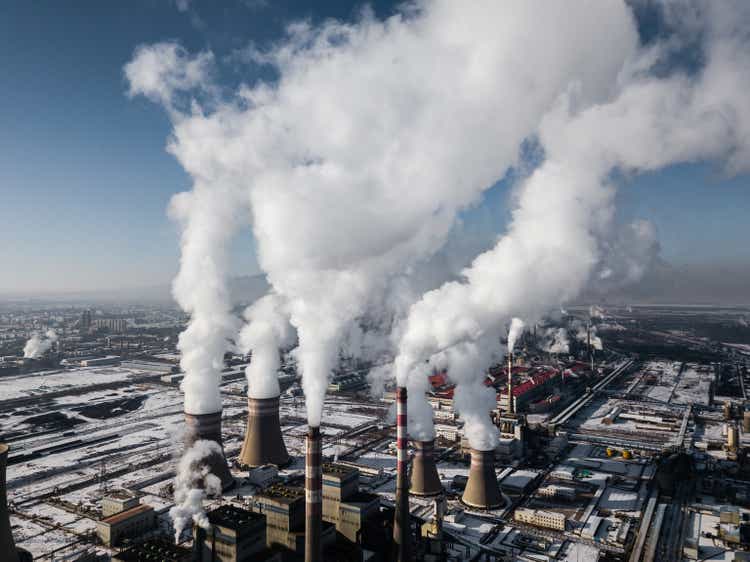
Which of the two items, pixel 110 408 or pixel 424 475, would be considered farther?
pixel 110 408

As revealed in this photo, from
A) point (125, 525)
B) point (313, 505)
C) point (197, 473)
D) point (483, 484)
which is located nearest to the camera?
point (313, 505)

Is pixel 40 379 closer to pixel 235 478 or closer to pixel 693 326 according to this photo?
pixel 235 478

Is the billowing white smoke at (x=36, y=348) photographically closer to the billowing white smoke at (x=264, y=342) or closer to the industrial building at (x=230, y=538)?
the billowing white smoke at (x=264, y=342)

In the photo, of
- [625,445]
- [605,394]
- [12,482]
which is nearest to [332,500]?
[12,482]

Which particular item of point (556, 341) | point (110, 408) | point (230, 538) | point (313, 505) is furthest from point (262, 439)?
point (556, 341)

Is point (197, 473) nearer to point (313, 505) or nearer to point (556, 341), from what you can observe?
point (313, 505)

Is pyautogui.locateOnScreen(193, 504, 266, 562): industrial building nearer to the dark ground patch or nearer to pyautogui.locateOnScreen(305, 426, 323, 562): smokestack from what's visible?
pyautogui.locateOnScreen(305, 426, 323, 562): smokestack
